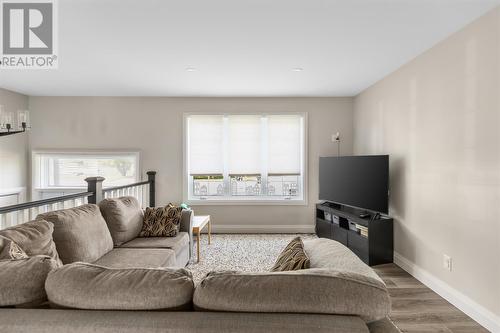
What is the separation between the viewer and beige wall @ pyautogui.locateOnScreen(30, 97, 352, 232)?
540 centimetres

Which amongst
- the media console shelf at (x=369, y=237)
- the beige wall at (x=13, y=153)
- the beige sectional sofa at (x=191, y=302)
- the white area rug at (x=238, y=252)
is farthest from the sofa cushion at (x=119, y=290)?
the beige wall at (x=13, y=153)

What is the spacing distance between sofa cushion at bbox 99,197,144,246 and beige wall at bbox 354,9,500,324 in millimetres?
3137

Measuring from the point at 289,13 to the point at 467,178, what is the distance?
2.07 m

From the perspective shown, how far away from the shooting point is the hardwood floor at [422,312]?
7.84 ft

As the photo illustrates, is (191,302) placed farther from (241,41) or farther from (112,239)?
(241,41)

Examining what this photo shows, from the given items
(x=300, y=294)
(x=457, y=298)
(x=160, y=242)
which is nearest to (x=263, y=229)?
(x=160, y=242)

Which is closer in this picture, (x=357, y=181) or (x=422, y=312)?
(x=422, y=312)

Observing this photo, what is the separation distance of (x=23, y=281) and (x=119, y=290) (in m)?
0.37

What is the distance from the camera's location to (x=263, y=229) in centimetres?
545

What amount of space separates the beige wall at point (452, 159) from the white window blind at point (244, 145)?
2.25 m

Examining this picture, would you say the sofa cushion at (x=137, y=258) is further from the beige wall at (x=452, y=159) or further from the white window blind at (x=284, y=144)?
the white window blind at (x=284, y=144)

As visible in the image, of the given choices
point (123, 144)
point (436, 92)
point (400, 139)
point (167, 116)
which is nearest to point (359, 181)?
point (400, 139)

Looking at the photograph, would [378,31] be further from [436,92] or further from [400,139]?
[400,139]

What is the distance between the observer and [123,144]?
5.42 metres
